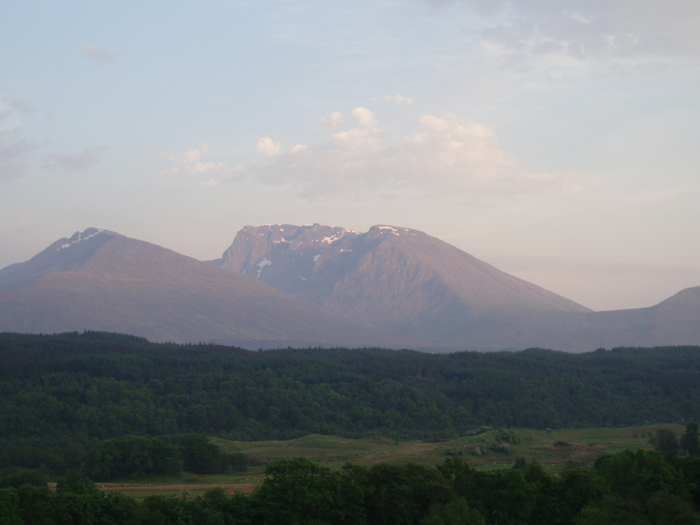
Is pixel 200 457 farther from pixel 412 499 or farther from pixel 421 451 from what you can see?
pixel 412 499

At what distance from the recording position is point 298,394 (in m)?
122

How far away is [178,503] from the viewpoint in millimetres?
40031

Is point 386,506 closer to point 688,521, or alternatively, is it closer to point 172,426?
point 688,521

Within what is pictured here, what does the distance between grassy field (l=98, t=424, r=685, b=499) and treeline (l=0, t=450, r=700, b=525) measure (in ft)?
61.8

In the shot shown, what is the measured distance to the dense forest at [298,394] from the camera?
330 ft

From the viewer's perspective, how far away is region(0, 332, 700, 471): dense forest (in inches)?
3964

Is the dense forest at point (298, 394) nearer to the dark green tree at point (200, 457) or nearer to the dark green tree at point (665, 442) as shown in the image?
the dark green tree at point (200, 457)

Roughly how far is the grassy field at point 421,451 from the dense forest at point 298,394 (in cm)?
1208

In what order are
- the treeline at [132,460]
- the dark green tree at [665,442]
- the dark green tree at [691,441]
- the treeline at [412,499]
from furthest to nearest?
the dark green tree at [665,442] → the dark green tree at [691,441] → the treeline at [132,460] → the treeline at [412,499]

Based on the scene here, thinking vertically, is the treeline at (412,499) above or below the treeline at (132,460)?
above

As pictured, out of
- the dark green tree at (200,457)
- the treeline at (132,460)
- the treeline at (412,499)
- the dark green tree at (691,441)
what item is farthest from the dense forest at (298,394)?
the treeline at (412,499)

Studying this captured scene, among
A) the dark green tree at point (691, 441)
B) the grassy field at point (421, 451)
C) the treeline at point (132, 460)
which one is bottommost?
the grassy field at point (421, 451)

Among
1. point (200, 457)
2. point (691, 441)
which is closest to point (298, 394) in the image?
point (200, 457)

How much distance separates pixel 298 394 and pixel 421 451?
1744 inches
